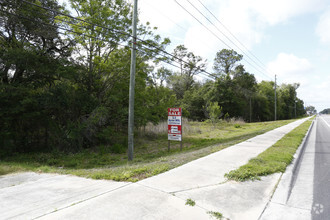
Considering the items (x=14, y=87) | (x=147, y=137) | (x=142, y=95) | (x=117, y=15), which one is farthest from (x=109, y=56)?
(x=147, y=137)

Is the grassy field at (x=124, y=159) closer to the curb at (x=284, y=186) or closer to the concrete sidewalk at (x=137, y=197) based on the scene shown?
the concrete sidewalk at (x=137, y=197)

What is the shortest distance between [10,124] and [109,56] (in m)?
8.15

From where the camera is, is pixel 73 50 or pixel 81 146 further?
pixel 73 50

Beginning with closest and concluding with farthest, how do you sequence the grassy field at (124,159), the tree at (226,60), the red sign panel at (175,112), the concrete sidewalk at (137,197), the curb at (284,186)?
the concrete sidewalk at (137,197) → the curb at (284,186) → the grassy field at (124,159) → the red sign panel at (175,112) → the tree at (226,60)

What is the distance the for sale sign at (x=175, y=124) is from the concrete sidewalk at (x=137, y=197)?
550 cm

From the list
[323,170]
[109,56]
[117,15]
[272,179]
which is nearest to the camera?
[272,179]

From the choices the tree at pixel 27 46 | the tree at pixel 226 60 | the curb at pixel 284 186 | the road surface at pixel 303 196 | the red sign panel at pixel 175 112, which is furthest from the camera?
the tree at pixel 226 60

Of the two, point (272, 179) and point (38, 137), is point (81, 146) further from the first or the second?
point (272, 179)

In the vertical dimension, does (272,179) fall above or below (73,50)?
below

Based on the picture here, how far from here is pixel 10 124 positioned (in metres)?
12.1

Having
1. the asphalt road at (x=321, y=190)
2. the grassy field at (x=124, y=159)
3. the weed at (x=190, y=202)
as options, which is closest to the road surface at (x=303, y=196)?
the asphalt road at (x=321, y=190)

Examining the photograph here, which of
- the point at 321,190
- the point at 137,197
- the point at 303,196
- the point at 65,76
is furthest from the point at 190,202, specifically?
the point at 65,76

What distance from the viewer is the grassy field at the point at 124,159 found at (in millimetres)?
5218

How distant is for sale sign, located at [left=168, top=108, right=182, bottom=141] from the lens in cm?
1045
